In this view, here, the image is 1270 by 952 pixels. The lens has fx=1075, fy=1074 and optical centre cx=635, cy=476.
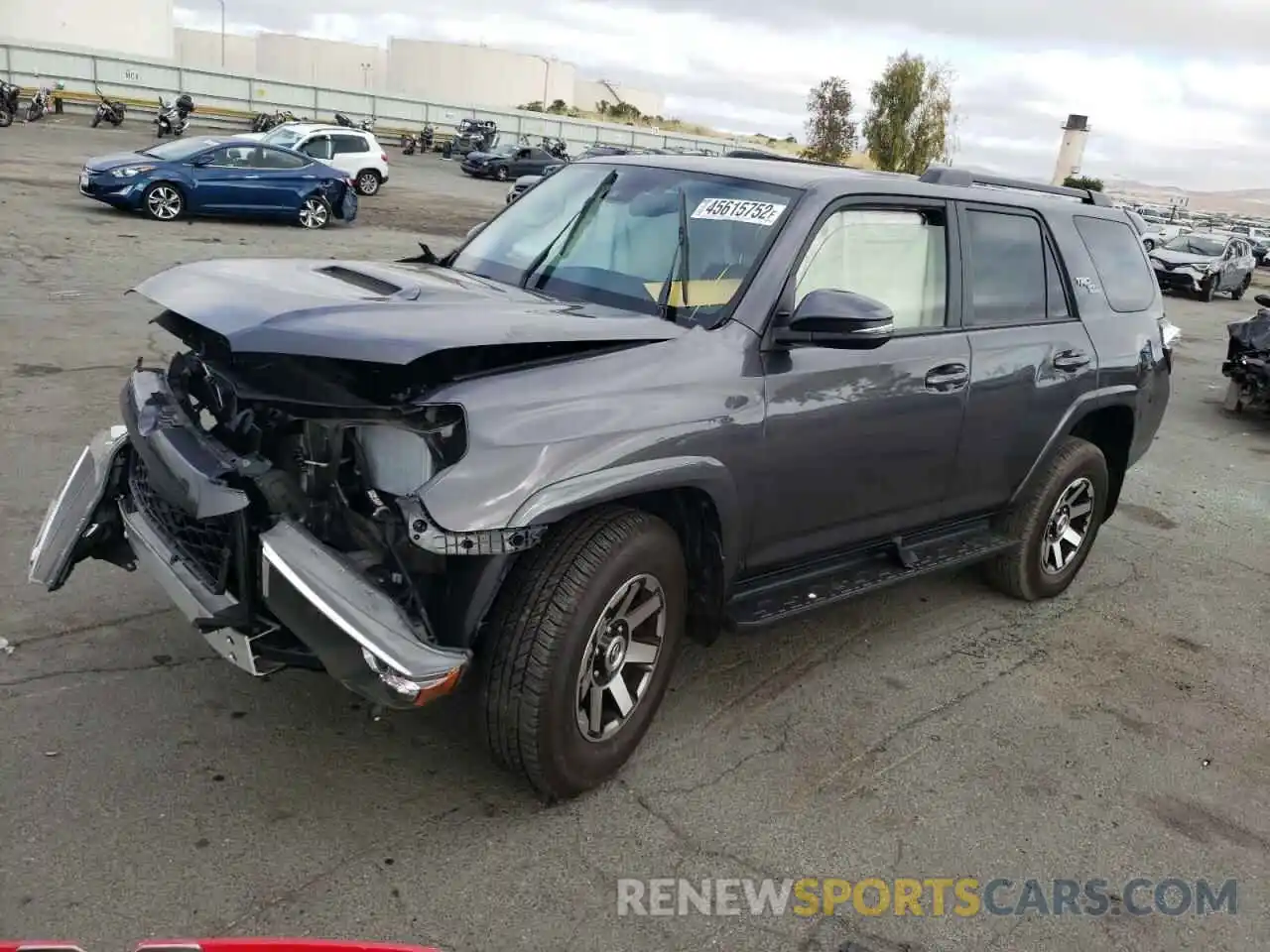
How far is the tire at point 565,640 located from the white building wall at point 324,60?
134m

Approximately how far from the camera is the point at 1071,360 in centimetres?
500

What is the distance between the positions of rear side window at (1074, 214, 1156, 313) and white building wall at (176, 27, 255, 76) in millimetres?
131823

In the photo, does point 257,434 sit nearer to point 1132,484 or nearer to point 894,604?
point 894,604

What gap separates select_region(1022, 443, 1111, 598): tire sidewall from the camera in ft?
16.7

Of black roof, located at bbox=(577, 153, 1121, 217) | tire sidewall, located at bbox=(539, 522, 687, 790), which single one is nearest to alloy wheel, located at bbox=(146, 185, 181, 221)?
black roof, located at bbox=(577, 153, 1121, 217)

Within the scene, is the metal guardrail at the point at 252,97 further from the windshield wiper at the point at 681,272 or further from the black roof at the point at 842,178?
the windshield wiper at the point at 681,272

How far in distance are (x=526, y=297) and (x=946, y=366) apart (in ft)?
5.63

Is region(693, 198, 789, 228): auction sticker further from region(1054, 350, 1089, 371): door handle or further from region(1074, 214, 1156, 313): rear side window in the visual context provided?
region(1074, 214, 1156, 313): rear side window

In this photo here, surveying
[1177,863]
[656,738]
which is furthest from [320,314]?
[1177,863]

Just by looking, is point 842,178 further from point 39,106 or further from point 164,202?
point 39,106

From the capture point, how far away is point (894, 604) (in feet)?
17.2

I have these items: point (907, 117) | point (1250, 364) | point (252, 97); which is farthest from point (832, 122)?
point (1250, 364)

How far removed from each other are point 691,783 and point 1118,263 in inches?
146

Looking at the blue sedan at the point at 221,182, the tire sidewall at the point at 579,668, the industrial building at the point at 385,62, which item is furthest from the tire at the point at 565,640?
the industrial building at the point at 385,62
